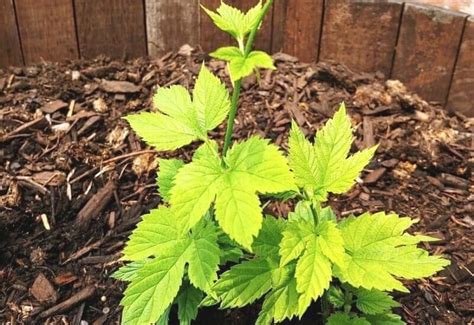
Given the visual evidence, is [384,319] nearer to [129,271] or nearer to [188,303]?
[188,303]

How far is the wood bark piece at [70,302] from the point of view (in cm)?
230

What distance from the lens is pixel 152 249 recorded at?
195 centimetres

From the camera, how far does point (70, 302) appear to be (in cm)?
232

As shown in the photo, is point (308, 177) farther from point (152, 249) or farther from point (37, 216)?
point (37, 216)

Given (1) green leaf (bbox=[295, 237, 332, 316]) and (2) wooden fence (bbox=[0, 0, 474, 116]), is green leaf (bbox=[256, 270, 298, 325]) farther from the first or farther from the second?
(2) wooden fence (bbox=[0, 0, 474, 116])

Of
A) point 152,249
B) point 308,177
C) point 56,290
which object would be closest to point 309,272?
point 308,177

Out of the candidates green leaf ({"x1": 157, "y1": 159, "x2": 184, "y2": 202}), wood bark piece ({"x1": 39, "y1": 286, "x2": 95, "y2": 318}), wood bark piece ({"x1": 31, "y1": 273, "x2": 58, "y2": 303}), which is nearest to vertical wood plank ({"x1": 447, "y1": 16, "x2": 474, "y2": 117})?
green leaf ({"x1": 157, "y1": 159, "x2": 184, "y2": 202})

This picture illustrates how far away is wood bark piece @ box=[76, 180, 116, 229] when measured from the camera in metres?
2.57

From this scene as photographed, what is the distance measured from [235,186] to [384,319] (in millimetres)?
726

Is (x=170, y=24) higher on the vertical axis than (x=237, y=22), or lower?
lower

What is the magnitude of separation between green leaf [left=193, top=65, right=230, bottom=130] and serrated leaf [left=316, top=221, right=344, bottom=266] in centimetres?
43

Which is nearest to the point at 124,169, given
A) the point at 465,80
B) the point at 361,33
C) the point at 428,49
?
the point at 361,33

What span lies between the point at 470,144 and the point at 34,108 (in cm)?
191

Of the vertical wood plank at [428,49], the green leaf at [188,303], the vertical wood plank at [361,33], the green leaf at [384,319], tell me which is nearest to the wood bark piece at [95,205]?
the green leaf at [188,303]
